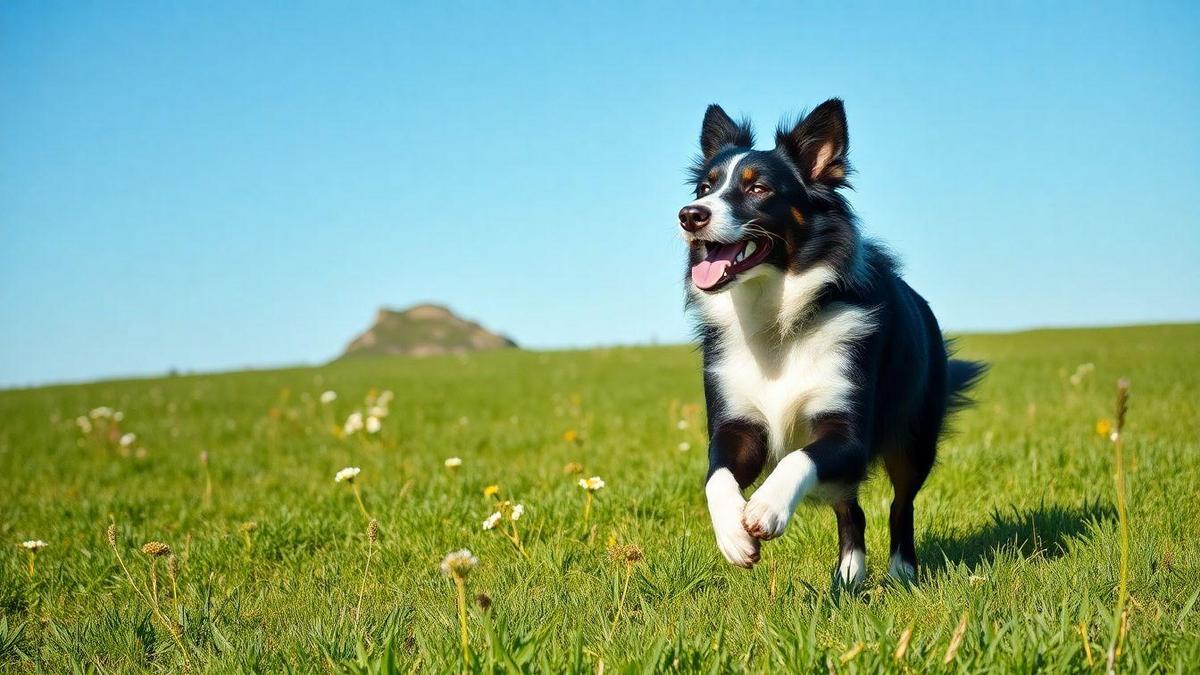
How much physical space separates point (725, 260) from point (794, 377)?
0.53 meters

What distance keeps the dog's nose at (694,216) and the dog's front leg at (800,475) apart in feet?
2.94

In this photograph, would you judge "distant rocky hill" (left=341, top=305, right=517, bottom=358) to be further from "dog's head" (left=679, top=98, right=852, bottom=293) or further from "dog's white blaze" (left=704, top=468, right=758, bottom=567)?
"dog's white blaze" (left=704, top=468, right=758, bottom=567)

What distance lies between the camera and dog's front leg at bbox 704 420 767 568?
10.4ft

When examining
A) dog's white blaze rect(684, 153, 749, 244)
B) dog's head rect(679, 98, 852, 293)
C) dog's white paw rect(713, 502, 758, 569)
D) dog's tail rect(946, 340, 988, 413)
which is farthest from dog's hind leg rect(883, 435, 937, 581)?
dog's white paw rect(713, 502, 758, 569)

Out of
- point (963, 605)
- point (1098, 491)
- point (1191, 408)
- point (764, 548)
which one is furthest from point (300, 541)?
point (1191, 408)

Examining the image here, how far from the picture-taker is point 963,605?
3232 mm

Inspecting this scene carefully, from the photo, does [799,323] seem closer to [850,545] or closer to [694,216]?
[694,216]

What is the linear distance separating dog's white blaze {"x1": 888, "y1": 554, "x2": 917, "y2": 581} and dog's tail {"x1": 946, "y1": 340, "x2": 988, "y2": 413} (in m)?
0.96

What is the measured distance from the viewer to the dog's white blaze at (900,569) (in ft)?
14.4

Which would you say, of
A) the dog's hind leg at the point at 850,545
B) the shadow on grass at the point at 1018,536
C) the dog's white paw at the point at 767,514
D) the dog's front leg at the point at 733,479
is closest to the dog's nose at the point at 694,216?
the dog's front leg at the point at 733,479

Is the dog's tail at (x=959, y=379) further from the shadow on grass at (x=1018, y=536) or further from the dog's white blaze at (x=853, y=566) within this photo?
the dog's white blaze at (x=853, y=566)

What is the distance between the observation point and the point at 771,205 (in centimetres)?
396

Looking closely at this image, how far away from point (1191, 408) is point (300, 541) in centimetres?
947

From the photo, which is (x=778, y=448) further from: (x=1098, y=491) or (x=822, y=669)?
(x=1098, y=491)
